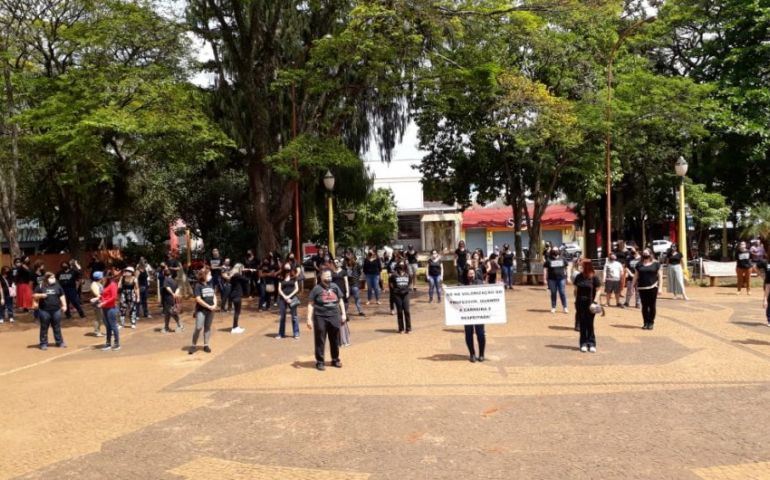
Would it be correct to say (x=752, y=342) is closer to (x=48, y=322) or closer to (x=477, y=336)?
(x=477, y=336)

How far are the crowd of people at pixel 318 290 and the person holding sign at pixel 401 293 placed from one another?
2 centimetres

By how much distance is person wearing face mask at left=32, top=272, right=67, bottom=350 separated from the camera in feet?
41.8

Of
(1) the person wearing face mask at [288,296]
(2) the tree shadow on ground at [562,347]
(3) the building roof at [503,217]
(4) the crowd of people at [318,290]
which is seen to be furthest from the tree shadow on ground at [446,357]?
(3) the building roof at [503,217]

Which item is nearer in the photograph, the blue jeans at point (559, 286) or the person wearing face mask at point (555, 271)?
the person wearing face mask at point (555, 271)

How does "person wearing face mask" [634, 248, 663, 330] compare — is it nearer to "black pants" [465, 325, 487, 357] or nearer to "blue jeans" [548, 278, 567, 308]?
"blue jeans" [548, 278, 567, 308]

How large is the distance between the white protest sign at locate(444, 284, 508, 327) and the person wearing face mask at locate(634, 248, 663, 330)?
4.19 metres

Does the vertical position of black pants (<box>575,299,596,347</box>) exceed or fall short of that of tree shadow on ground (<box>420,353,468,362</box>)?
it exceeds it

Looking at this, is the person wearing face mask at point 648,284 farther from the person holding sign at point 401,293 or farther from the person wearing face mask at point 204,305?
the person wearing face mask at point 204,305

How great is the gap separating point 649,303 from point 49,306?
12.2m

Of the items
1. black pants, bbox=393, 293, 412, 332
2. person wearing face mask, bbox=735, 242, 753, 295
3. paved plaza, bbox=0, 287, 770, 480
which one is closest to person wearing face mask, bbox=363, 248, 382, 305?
black pants, bbox=393, 293, 412, 332

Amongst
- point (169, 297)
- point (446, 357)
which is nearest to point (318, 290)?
point (446, 357)

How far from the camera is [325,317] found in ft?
32.9

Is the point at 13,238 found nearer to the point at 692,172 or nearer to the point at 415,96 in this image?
the point at 415,96

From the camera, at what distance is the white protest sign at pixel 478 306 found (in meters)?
9.93
